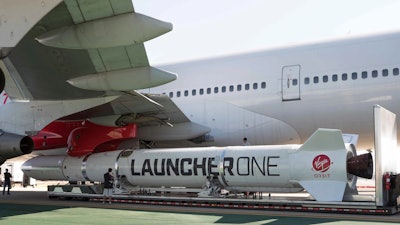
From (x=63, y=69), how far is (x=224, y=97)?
5.26 m

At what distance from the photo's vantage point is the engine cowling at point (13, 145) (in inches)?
585

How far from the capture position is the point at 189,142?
17625 millimetres

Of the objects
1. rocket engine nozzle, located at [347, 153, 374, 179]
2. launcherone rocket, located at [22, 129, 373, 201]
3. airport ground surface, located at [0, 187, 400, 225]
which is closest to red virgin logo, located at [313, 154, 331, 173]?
launcherone rocket, located at [22, 129, 373, 201]

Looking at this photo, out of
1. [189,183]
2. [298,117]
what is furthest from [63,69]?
[298,117]

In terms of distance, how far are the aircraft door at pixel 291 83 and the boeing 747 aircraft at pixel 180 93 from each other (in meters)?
0.03

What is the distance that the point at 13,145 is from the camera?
48.7 ft

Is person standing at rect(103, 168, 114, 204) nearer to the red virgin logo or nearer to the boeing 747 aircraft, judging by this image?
the boeing 747 aircraft

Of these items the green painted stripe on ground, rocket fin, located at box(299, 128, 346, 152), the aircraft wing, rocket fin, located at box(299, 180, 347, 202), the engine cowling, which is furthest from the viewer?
the engine cowling

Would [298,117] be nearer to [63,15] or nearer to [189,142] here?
[189,142]

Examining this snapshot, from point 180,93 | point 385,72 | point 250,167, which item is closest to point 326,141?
point 250,167

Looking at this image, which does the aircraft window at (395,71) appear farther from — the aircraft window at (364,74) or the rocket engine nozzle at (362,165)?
the rocket engine nozzle at (362,165)

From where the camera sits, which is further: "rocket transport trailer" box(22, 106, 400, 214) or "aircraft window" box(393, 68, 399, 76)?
"aircraft window" box(393, 68, 399, 76)

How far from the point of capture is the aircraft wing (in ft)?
34.2

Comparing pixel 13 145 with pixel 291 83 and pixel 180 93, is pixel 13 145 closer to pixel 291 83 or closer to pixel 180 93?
pixel 180 93
